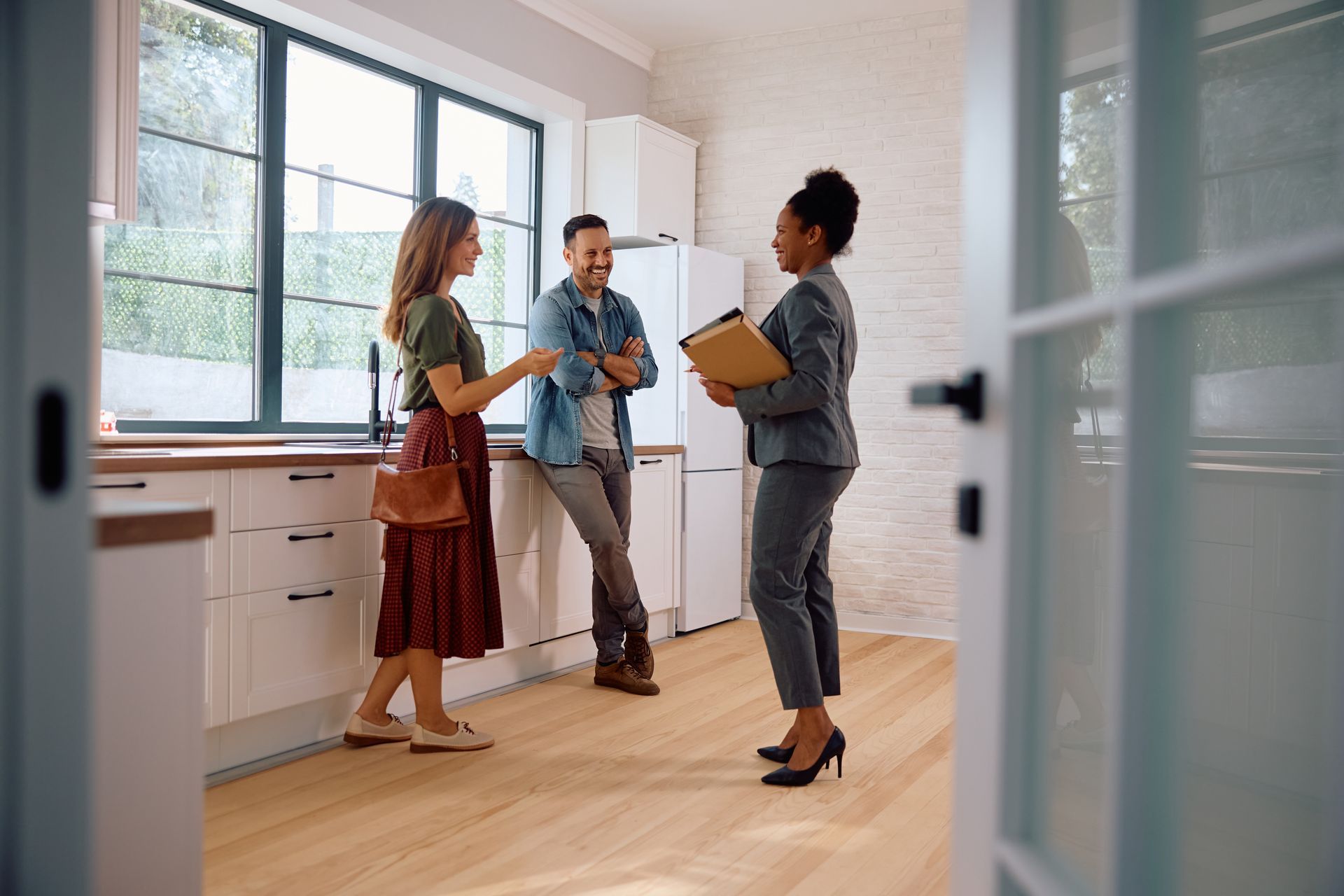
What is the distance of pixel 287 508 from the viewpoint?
8.58ft

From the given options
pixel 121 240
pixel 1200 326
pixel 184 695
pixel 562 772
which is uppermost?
pixel 121 240

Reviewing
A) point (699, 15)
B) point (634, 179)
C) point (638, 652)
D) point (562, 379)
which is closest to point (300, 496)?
point (562, 379)

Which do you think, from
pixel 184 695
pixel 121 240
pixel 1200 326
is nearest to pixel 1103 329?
pixel 1200 326

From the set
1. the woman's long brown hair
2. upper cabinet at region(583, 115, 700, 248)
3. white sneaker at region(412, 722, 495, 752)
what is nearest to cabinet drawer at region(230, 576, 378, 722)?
white sneaker at region(412, 722, 495, 752)

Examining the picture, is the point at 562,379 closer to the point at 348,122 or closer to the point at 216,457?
the point at 216,457

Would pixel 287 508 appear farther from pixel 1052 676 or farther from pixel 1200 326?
pixel 1200 326

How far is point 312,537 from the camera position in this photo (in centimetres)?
268

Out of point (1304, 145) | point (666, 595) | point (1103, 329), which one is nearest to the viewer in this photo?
point (1304, 145)

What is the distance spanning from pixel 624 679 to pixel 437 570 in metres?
1.00

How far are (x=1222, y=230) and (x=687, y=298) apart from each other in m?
4.03

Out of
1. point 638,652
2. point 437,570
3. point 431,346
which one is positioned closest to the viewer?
point 431,346

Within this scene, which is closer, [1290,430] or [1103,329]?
[1290,430]

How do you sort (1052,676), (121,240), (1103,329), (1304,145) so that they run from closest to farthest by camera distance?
(1304,145) → (1103,329) → (1052,676) → (121,240)

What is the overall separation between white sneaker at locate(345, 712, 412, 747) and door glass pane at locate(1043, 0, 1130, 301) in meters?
2.47
